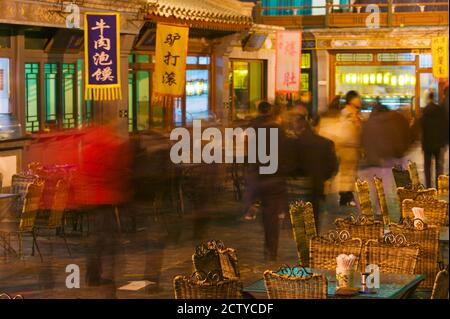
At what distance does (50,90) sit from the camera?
61.5 ft

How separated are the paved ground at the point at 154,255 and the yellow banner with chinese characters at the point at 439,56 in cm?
1026

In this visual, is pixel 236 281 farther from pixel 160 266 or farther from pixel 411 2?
pixel 411 2

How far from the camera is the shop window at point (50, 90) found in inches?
730

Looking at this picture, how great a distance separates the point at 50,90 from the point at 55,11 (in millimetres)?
2223

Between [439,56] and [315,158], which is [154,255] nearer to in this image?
[315,158]

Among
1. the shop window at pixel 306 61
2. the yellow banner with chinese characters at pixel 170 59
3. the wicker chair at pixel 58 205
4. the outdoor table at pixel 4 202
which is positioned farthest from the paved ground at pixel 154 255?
the shop window at pixel 306 61

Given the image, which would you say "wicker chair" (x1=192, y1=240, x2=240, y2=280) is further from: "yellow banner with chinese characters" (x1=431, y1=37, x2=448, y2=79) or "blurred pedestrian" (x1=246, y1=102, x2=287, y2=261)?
"yellow banner with chinese characters" (x1=431, y1=37, x2=448, y2=79)

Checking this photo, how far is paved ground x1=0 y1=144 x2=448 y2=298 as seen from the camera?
10.6 metres

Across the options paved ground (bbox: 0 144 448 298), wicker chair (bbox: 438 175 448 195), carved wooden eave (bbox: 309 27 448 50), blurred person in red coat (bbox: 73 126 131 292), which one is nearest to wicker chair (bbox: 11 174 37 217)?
paved ground (bbox: 0 144 448 298)

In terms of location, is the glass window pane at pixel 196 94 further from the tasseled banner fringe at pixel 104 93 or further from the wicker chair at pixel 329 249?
the wicker chair at pixel 329 249

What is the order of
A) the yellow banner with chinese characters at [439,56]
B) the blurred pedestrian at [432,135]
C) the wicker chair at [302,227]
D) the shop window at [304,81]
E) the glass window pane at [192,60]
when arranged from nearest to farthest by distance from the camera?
the wicker chair at [302,227]
the blurred pedestrian at [432,135]
the glass window pane at [192,60]
the yellow banner with chinese characters at [439,56]
the shop window at [304,81]

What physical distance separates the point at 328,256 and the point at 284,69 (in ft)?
65.4

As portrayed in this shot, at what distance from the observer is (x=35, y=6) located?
1644 centimetres
